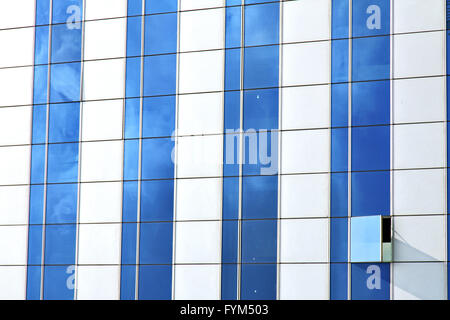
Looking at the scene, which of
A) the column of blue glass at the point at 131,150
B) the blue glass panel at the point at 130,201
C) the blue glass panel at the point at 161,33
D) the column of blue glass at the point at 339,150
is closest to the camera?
the column of blue glass at the point at 339,150

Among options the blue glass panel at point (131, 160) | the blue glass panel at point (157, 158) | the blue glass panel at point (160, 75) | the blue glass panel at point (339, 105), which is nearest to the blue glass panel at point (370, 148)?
the blue glass panel at point (339, 105)

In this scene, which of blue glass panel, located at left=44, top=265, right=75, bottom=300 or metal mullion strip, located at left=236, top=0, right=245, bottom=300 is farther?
blue glass panel, located at left=44, top=265, right=75, bottom=300

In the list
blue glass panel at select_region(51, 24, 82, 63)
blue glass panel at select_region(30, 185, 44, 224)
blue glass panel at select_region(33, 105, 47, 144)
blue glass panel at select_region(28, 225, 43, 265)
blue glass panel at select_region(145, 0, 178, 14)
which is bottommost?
blue glass panel at select_region(28, 225, 43, 265)

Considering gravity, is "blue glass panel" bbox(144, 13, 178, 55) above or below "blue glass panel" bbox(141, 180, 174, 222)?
above

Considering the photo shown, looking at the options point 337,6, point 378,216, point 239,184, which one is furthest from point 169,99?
point 378,216

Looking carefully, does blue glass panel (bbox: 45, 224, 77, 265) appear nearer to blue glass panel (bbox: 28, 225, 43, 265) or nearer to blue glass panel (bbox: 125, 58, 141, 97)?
blue glass panel (bbox: 28, 225, 43, 265)

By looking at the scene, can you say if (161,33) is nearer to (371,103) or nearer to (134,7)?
(134,7)

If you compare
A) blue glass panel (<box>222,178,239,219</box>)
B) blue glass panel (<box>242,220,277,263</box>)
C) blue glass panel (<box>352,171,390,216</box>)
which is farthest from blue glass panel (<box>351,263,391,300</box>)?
blue glass panel (<box>222,178,239,219</box>)

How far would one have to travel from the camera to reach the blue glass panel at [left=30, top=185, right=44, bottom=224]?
1108 inches

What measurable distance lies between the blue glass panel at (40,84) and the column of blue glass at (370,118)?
11004 mm

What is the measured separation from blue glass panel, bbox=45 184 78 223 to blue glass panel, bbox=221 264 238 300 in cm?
564

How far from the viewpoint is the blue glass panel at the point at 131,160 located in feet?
89.7

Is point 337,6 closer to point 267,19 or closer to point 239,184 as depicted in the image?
point 267,19

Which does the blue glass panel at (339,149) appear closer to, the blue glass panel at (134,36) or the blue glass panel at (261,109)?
the blue glass panel at (261,109)
